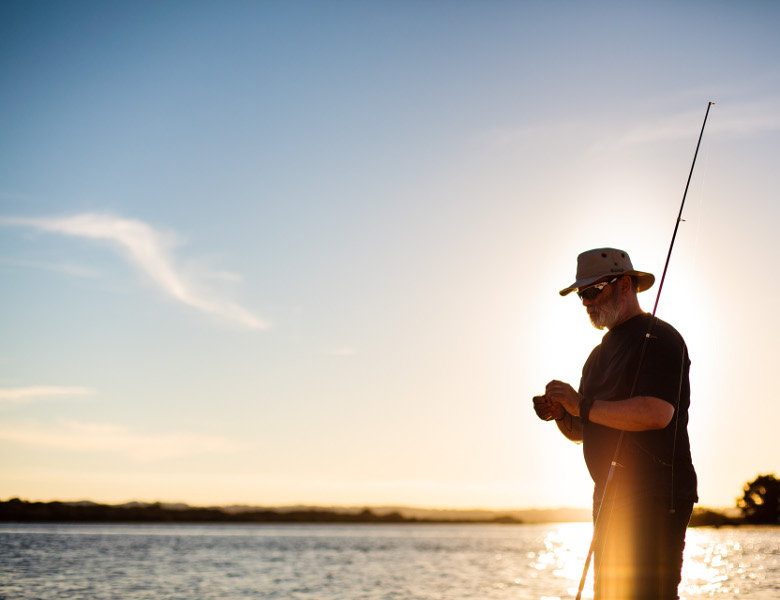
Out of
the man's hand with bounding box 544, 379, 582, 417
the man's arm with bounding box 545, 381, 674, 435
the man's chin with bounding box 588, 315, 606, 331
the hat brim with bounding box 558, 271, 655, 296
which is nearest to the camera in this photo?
the man's arm with bounding box 545, 381, 674, 435

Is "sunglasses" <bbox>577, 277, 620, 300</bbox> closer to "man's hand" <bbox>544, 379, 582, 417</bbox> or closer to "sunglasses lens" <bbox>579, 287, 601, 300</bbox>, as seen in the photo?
"sunglasses lens" <bbox>579, 287, 601, 300</bbox>

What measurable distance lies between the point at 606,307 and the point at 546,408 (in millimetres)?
514

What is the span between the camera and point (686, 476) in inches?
133

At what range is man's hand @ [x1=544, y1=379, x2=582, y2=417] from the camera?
352cm

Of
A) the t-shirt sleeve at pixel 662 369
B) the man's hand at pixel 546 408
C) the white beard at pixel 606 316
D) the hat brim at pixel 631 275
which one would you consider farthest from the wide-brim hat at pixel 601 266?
the man's hand at pixel 546 408

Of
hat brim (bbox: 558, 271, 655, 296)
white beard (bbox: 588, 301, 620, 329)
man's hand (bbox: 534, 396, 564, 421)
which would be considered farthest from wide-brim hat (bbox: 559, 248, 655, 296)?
man's hand (bbox: 534, 396, 564, 421)

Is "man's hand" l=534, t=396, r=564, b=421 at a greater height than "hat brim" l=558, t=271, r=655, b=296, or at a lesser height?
lesser

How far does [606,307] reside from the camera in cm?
372

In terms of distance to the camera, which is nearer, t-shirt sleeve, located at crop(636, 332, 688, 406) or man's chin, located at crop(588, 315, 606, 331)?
t-shirt sleeve, located at crop(636, 332, 688, 406)

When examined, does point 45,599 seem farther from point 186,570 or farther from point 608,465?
point 608,465

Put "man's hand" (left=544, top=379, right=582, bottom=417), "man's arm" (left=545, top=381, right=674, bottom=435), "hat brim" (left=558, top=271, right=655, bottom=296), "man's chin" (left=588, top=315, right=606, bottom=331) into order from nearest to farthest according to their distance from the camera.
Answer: "man's arm" (left=545, top=381, right=674, bottom=435), "man's hand" (left=544, top=379, right=582, bottom=417), "hat brim" (left=558, top=271, right=655, bottom=296), "man's chin" (left=588, top=315, right=606, bottom=331)

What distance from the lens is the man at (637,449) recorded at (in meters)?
3.30

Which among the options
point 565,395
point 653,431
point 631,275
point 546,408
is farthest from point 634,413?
point 631,275

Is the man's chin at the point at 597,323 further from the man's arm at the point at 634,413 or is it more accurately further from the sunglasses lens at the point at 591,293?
the man's arm at the point at 634,413
